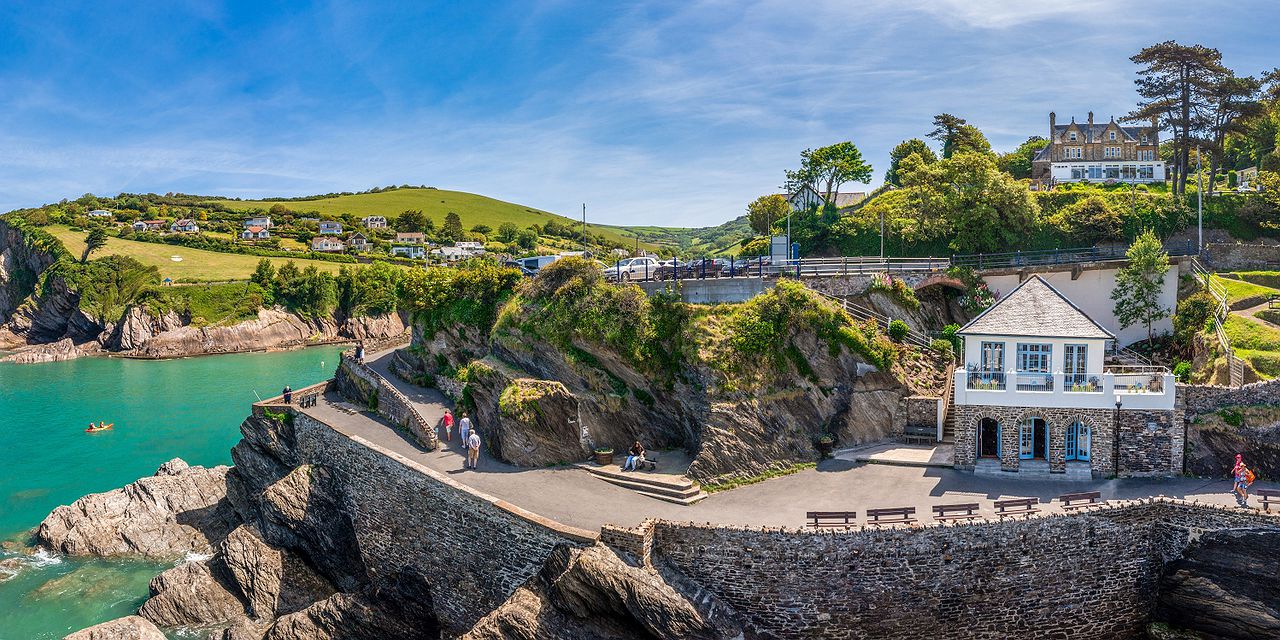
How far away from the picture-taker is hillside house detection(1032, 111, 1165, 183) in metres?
56.3

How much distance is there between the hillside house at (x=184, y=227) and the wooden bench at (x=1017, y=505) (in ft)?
433

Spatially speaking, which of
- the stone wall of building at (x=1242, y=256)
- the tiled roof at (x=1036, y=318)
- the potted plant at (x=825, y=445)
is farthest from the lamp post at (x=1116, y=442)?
the stone wall of building at (x=1242, y=256)

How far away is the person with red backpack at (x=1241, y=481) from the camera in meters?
20.1

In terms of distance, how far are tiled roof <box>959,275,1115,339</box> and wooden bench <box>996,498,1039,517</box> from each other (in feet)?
20.3

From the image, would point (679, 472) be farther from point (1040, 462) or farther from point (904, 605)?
point (1040, 462)

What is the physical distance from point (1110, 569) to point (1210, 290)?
1788 cm

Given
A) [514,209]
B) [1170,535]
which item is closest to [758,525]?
[1170,535]

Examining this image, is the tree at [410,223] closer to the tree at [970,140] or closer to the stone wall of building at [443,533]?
the tree at [970,140]

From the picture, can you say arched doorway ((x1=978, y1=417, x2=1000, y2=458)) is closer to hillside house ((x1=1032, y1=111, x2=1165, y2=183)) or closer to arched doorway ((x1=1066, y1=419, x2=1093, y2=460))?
arched doorway ((x1=1066, y1=419, x2=1093, y2=460))

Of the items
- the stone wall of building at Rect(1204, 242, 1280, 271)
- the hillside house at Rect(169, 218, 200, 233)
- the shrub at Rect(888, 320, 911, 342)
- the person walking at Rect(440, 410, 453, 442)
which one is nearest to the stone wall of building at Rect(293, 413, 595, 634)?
the person walking at Rect(440, 410, 453, 442)

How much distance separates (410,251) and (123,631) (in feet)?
320

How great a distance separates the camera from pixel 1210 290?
1244 inches

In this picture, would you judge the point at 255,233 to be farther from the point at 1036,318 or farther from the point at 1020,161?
the point at 1036,318

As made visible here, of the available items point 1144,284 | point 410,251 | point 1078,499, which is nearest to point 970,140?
point 1144,284
